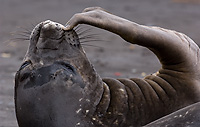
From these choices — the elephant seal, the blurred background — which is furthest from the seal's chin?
the blurred background

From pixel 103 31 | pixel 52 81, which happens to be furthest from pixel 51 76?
pixel 103 31

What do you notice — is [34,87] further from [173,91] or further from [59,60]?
[173,91]

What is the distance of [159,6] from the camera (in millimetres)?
16781

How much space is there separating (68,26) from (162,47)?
922 millimetres

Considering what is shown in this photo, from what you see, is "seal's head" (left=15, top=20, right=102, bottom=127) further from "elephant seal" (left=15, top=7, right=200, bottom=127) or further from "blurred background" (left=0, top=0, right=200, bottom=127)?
"blurred background" (left=0, top=0, right=200, bottom=127)

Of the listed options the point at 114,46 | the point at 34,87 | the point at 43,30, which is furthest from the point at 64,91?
the point at 114,46

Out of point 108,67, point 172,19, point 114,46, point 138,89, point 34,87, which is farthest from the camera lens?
point 172,19

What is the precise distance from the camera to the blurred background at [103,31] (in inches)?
361

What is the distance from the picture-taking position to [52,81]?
4305mm

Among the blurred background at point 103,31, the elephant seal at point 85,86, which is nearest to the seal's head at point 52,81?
the elephant seal at point 85,86

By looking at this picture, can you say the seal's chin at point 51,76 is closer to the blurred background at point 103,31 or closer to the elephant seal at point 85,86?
the elephant seal at point 85,86

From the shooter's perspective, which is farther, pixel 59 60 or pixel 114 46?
pixel 114 46

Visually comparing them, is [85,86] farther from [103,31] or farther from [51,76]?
[103,31]

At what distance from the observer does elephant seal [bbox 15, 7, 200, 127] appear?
428cm
